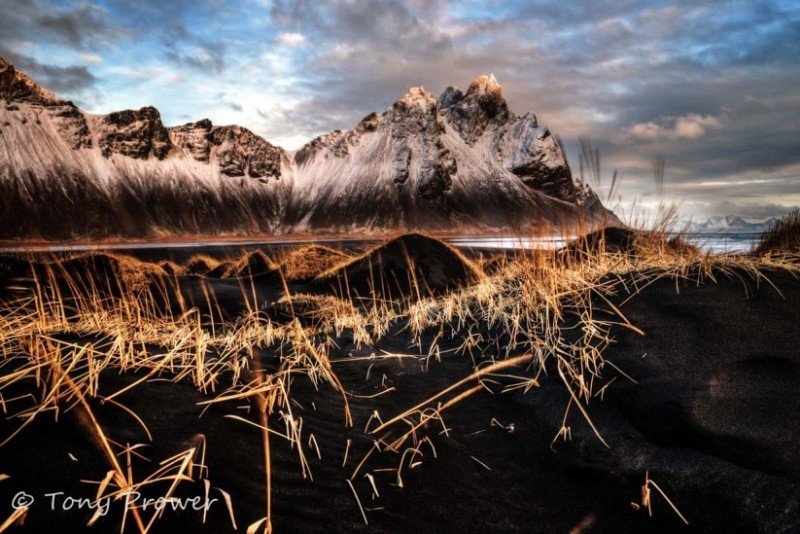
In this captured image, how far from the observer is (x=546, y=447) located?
2.33m

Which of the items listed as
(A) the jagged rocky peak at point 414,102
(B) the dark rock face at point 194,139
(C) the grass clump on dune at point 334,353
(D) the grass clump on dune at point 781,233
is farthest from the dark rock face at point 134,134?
(D) the grass clump on dune at point 781,233

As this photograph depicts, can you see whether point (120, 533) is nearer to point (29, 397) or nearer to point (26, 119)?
point (29, 397)

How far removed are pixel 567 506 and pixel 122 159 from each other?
615 ft

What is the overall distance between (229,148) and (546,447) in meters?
206

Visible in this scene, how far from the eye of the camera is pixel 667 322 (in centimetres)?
292

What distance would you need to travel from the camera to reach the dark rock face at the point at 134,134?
157 metres

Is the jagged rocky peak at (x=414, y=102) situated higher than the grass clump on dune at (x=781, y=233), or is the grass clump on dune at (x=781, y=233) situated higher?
the jagged rocky peak at (x=414, y=102)

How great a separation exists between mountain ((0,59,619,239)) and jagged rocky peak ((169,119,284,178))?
1.55ft

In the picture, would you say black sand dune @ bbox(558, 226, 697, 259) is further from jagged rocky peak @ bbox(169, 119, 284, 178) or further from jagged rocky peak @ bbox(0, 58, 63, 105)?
jagged rocky peak @ bbox(0, 58, 63, 105)

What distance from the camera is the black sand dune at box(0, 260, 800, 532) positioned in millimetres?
1562

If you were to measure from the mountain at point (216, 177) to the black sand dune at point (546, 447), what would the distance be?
117758mm

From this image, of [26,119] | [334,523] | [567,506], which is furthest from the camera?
[26,119]

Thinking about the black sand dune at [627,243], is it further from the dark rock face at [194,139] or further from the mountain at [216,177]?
the dark rock face at [194,139]

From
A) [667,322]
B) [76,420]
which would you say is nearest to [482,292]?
[667,322]
